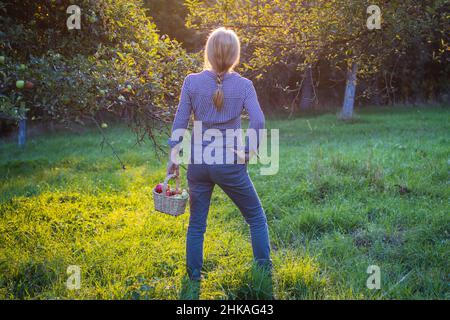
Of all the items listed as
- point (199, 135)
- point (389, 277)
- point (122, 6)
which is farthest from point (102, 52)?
point (389, 277)

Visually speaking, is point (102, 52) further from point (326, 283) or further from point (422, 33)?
point (422, 33)

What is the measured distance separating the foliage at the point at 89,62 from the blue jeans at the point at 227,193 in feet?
4.57

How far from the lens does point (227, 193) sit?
350 centimetres

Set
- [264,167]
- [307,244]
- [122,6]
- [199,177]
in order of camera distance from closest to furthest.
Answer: [199,177] → [307,244] → [122,6] → [264,167]

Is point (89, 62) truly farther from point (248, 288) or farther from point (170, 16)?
point (170, 16)

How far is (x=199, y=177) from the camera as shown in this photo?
11.1ft

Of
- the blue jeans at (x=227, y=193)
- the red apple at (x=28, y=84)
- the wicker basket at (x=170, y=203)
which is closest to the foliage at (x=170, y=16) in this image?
the red apple at (x=28, y=84)

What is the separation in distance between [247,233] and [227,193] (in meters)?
1.58

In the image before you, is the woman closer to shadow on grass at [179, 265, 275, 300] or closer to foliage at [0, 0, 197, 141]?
shadow on grass at [179, 265, 275, 300]

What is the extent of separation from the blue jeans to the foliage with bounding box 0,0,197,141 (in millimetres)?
1392

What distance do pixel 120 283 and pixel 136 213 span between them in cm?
203

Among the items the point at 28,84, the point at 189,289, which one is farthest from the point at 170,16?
the point at 189,289

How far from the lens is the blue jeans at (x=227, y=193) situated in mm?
3326

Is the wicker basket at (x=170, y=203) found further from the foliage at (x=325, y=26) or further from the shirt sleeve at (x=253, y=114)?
the foliage at (x=325, y=26)
